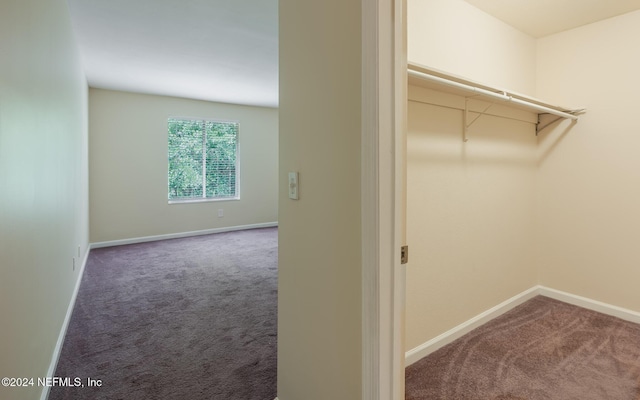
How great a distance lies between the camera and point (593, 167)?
2842 millimetres

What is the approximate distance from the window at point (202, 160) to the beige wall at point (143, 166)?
0.15 meters

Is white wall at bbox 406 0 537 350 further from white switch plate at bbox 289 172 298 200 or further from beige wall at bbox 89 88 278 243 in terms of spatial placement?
beige wall at bbox 89 88 278 243

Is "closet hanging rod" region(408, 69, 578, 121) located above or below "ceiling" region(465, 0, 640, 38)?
below

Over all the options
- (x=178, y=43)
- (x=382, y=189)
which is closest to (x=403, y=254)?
(x=382, y=189)

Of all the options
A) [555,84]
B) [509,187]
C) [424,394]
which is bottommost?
[424,394]

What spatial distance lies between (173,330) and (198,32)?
2.56 m

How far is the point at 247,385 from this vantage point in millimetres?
1903

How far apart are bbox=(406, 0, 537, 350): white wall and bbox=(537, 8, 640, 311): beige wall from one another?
19 cm

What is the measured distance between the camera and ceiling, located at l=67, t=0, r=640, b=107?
2510 mm

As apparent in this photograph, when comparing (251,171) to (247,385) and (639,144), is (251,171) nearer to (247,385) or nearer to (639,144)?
(247,385)

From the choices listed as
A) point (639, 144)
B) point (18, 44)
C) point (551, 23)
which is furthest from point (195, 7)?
point (639, 144)

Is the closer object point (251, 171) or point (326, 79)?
point (326, 79)

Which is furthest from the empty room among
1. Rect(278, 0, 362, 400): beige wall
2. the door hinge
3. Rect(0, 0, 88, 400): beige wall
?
the door hinge

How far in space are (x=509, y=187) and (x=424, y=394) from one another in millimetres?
1874
